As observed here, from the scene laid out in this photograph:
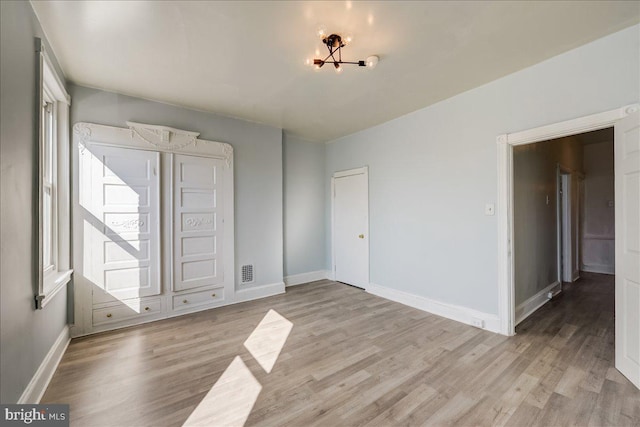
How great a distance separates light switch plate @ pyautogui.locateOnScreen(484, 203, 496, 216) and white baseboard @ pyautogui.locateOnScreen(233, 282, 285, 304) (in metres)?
3.16

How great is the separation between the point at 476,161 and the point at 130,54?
372cm

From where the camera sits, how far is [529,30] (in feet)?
6.73

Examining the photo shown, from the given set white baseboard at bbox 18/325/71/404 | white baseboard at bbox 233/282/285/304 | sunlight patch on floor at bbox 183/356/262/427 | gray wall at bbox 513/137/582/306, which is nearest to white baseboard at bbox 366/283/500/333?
gray wall at bbox 513/137/582/306

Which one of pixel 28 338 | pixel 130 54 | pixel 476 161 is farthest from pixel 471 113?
pixel 28 338

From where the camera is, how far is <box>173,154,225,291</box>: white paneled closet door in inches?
137

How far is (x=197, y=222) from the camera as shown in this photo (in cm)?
362

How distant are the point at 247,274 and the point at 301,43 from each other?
320 centimetres

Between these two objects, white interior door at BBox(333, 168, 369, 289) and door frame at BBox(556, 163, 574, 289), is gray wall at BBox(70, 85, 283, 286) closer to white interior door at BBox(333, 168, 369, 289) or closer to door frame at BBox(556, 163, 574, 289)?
white interior door at BBox(333, 168, 369, 289)

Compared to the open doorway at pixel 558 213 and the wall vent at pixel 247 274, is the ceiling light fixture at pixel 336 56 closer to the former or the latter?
the open doorway at pixel 558 213

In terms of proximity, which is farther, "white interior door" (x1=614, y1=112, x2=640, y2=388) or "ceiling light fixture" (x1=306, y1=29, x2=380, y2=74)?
"ceiling light fixture" (x1=306, y1=29, x2=380, y2=74)

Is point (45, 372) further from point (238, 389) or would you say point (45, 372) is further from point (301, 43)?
point (301, 43)

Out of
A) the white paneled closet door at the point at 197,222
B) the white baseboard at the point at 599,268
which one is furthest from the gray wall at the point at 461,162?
the white baseboard at the point at 599,268

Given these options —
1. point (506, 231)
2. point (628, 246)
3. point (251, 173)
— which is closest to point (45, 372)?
point (251, 173)

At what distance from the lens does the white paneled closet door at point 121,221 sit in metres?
2.94
